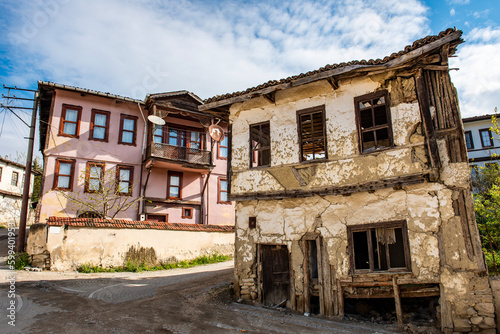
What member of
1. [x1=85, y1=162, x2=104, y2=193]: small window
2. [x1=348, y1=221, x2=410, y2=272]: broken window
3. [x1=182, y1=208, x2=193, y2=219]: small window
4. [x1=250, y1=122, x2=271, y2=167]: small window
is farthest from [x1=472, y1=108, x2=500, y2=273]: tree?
[x1=85, y1=162, x2=104, y2=193]: small window

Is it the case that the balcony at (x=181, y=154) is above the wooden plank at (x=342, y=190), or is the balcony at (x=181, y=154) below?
above

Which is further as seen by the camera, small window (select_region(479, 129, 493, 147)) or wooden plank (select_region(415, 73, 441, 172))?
small window (select_region(479, 129, 493, 147))

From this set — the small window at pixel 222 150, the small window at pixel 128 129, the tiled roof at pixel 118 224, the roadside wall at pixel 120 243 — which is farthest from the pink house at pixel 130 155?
the roadside wall at pixel 120 243

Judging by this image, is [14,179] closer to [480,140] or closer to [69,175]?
[69,175]

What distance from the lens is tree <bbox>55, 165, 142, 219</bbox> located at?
17125 mm

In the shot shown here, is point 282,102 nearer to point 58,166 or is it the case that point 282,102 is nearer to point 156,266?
point 156,266

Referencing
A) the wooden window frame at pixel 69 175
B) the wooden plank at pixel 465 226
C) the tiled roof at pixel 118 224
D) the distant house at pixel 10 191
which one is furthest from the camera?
the distant house at pixel 10 191

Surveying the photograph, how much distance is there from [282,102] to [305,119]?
0.88m

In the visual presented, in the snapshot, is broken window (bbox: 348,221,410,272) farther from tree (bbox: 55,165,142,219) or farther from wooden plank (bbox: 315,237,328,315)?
tree (bbox: 55,165,142,219)

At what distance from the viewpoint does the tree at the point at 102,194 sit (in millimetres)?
17125

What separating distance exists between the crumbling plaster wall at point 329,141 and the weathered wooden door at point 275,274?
181cm

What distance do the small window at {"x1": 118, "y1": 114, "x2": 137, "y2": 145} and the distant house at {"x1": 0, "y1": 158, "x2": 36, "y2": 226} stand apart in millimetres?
13223

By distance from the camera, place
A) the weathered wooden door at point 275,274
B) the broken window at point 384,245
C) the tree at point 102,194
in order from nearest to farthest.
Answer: the broken window at point 384,245, the weathered wooden door at point 275,274, the tree at point 102,194

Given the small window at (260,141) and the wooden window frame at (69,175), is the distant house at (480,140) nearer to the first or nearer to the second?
the small window at (260,141)
